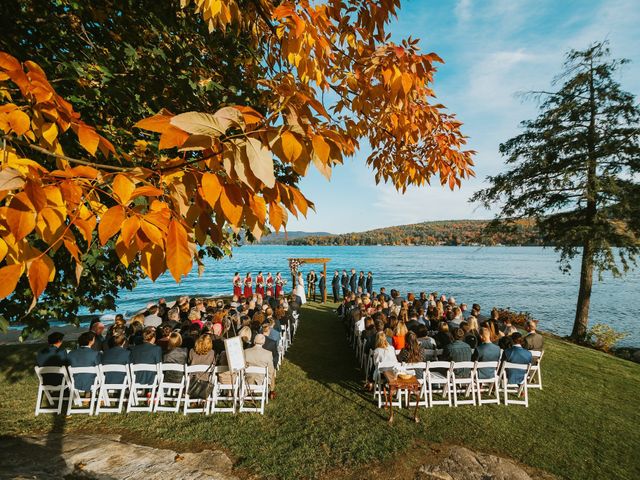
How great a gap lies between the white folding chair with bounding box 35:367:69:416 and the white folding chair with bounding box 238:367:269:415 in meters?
3.31

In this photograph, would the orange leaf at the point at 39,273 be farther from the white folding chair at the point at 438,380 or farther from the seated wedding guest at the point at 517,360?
the seated wedding guest at the point at 517,360

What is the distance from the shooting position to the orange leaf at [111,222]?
0.99 m

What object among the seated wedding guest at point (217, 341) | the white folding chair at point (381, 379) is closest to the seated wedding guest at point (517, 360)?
the white folding chair at point (381, 379)

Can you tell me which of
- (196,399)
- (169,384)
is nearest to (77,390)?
(169,384)

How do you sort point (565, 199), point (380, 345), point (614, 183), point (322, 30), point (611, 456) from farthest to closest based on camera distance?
point (565, 199)
point (614, 183)
point (380, 345)
point (611, 456)
point (322, 30)

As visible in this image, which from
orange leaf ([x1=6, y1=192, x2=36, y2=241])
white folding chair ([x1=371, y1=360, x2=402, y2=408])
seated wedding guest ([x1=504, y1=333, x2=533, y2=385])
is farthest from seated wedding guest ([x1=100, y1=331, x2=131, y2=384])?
seated wedding guest ([x1=504, y1=333, x2=533, y2=385])

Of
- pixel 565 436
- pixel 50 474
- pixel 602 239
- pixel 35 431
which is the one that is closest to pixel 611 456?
pixel 565 436

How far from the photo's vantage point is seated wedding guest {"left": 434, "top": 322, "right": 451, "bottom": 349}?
8.13 m

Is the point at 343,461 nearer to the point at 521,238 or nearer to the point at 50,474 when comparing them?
the point at 50,474

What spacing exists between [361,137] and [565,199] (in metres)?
16.9

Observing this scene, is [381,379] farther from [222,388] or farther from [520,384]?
[222,388]

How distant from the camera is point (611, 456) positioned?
210 inches

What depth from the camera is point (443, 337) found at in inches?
325

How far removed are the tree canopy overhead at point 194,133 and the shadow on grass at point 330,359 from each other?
15.5 ft
